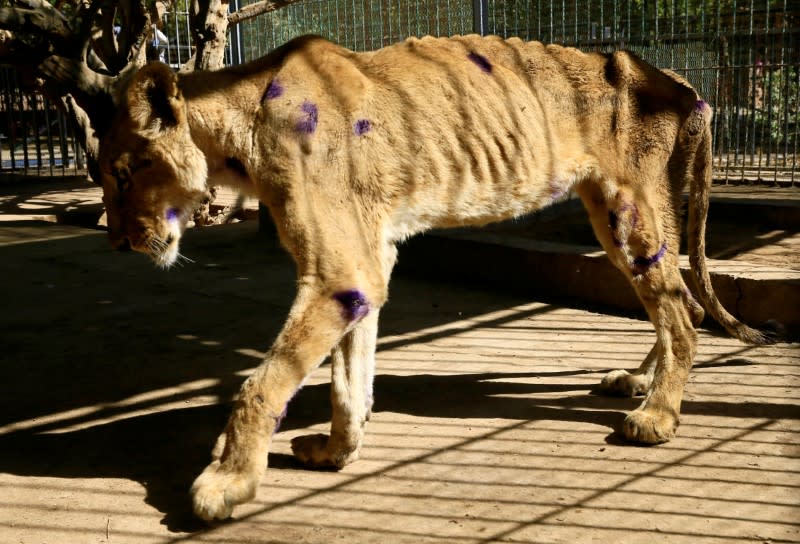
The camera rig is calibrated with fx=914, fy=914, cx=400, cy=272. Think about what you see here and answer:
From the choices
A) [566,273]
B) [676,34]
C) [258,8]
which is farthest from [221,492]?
[676,34]

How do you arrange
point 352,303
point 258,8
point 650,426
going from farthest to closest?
1. point 258,8
2. point 650,426
3. point 352,303

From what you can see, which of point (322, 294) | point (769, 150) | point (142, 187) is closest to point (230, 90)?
point (142, 187)

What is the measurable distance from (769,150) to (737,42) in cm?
133

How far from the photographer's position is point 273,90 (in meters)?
3.84

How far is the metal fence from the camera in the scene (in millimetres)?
9352

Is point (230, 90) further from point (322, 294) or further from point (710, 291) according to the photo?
point (710, 291)

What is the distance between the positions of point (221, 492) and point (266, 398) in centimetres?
38

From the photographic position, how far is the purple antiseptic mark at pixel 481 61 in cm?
430

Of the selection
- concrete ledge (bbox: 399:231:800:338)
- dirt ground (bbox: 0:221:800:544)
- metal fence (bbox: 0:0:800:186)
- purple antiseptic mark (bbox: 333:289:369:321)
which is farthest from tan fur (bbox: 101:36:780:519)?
metal fence (bbox: 0:0:800:186)

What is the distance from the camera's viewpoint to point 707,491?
352 centimetres

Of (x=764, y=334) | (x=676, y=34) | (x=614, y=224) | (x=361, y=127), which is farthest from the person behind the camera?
(x=676, y=34)

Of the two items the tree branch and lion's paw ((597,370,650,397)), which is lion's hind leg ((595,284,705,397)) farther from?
the tree branch

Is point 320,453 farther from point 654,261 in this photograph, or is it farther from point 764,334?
point 764,334

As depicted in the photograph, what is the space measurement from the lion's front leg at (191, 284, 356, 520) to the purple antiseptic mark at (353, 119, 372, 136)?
71 cm
